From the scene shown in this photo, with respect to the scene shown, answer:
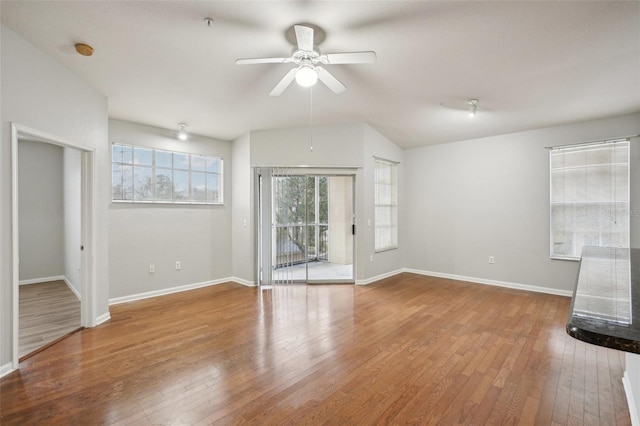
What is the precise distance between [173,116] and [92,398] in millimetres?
3539

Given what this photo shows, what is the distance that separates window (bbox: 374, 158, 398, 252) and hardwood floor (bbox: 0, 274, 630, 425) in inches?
79.7

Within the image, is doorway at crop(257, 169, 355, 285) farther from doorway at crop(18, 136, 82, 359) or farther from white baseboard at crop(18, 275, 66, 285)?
white baseboard at crop(18, 275, 66, 285)

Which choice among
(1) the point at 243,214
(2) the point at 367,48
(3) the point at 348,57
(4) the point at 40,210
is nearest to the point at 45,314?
(4) the point at 40,210

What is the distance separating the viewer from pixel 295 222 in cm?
520

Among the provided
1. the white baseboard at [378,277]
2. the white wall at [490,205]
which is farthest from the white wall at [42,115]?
the white wall at [490,205]

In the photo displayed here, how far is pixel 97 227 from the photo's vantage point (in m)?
3.46

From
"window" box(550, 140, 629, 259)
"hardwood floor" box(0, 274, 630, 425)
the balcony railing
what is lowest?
"hardwood floor" box(0, 274, 630, 425)

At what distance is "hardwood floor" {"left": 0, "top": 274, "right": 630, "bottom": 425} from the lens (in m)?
1.94

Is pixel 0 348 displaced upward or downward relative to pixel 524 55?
downward

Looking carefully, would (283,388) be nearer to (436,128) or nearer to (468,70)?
(468,70)

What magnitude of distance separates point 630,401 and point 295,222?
4.23 metres

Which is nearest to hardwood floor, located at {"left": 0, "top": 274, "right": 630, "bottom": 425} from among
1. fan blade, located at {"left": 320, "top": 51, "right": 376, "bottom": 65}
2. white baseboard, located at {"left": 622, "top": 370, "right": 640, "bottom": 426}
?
white baseboard, located at {"left": 622, "top": 370, "right": 640, "bottom": 426}

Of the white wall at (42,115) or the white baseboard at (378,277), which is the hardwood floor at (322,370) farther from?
the white baseboard at (378,277)

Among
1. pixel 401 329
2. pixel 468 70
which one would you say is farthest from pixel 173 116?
pixel 401 329
